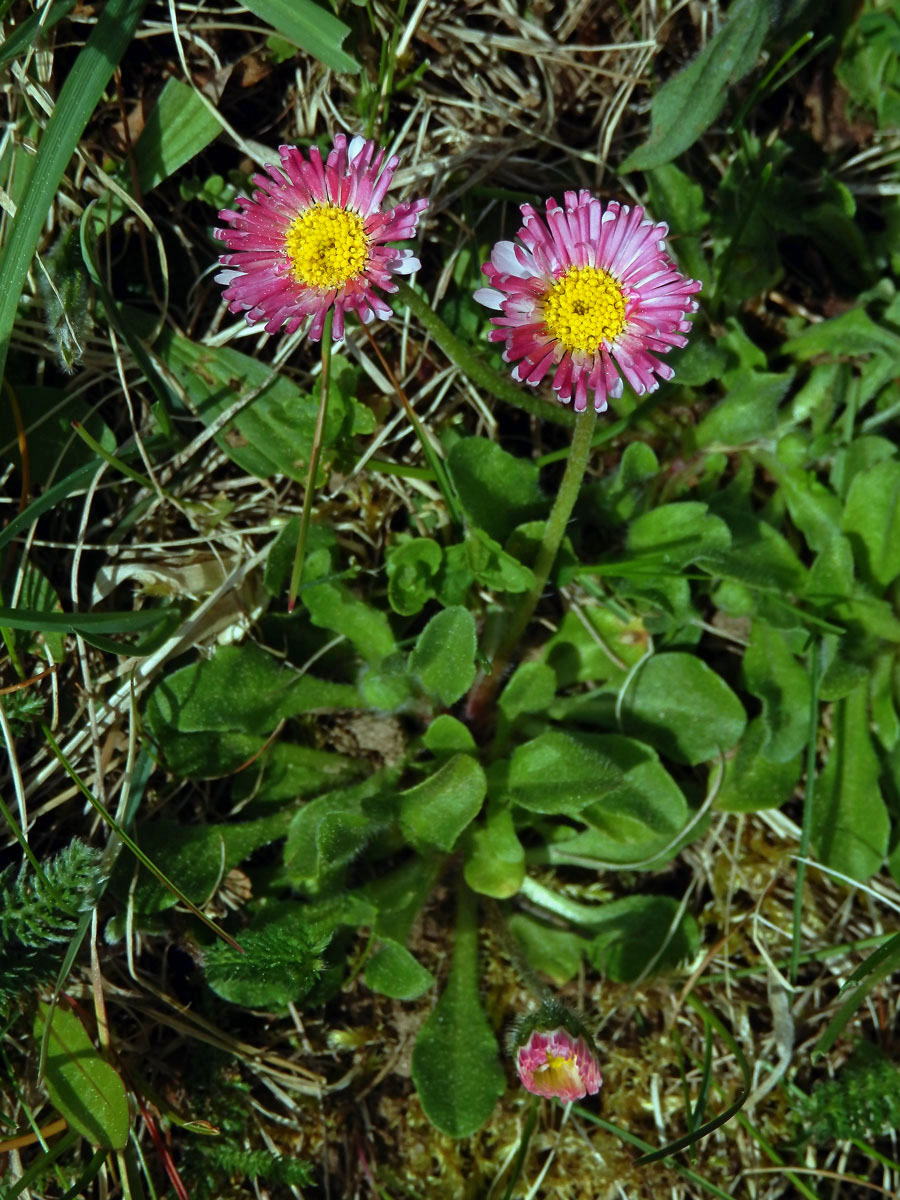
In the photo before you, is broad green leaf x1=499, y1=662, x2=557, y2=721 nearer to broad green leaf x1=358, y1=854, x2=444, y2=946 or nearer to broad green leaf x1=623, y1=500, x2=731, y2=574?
broad green leaf x1=623, y1=500, x2=731, y2=574

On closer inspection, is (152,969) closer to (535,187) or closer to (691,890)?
(691,890)

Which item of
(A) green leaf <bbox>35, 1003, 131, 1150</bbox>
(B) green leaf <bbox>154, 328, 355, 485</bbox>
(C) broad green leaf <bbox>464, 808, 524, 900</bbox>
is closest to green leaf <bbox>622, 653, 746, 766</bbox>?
(C) broad green leaf <bbox>464, 808, 524, 900</bbox>

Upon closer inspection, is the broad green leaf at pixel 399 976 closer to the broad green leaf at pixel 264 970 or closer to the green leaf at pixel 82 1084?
the broad green leaf at pixel 264 970

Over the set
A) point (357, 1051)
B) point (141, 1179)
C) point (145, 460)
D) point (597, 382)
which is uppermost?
point (597, 382)

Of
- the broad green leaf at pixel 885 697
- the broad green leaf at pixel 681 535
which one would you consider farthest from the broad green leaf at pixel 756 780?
the broad green leaf at pixel 681 535

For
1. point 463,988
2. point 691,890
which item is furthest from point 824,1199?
point 463,988
